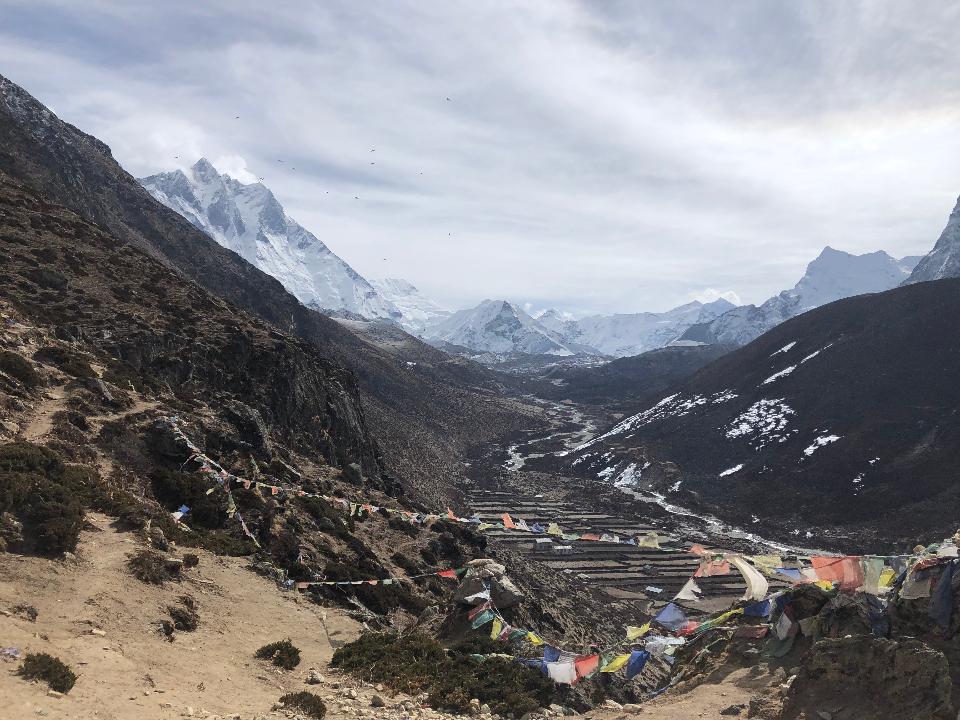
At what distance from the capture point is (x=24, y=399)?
2480 cm

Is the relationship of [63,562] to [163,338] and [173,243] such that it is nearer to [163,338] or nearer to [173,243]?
[163,338]

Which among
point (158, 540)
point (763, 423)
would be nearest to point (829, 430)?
point (763, 423)

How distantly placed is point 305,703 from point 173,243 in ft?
391

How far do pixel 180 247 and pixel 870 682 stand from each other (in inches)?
5009

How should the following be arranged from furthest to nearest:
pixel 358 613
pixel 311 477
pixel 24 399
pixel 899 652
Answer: pixel 311 477, pixel 24 399, pixel 358 613, pixel 899 652

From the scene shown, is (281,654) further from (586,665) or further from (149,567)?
(586,665)

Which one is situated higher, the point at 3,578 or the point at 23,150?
the point at 23,150

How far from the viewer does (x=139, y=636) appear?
1459 centimetres

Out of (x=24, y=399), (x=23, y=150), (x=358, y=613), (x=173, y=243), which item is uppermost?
(x=23, y=150)

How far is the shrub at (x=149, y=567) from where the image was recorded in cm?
1725

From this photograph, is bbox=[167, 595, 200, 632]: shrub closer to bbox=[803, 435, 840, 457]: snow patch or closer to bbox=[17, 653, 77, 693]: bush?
bbox=[17, 653, 77, 693]: bush

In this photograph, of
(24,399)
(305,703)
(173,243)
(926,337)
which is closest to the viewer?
(305,703)

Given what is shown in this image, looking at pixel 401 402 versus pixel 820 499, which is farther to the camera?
pixel 401 402

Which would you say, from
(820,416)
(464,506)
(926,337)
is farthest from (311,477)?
(926,337)
